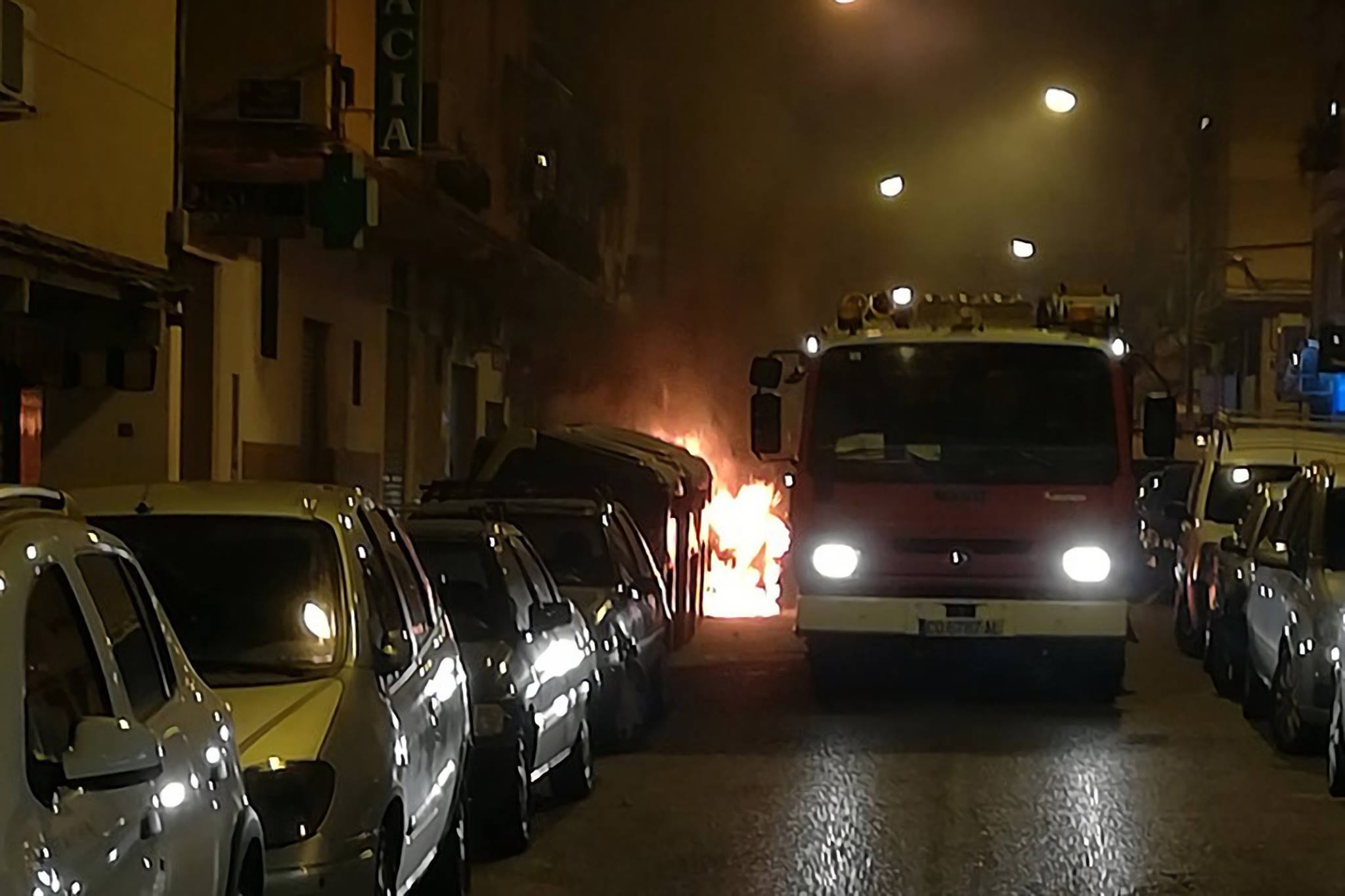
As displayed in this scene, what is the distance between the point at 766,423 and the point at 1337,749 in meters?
5.76

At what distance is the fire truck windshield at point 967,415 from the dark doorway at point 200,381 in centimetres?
579

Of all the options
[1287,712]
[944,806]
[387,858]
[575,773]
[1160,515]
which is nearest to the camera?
[387,858]

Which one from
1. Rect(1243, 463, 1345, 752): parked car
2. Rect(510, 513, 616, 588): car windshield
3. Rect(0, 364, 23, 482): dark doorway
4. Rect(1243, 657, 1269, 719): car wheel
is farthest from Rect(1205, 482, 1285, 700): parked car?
Rect(0, 364, 23, 482): dark doorway

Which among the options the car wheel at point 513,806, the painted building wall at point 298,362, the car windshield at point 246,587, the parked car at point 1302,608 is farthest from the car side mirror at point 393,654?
the painted building wall at point 298,362

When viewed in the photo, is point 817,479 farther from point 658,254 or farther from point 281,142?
point 658,254

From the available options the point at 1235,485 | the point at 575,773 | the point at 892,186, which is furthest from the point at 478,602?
the point at 892,186

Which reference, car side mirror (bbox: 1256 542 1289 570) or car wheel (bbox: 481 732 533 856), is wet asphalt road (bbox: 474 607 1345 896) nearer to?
car wheel (bbox: 481 732 533 856)

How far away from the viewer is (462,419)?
3172cm

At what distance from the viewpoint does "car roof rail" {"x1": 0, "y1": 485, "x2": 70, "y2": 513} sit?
5.03 m

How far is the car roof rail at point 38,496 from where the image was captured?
5031 millimetres

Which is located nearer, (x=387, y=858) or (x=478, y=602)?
(x=387, y=858)

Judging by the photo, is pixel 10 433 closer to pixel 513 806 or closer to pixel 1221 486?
pixel 513 806

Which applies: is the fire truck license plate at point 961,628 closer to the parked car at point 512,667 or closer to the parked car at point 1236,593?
the parked car at point 1236,593

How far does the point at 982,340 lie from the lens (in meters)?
16.2
